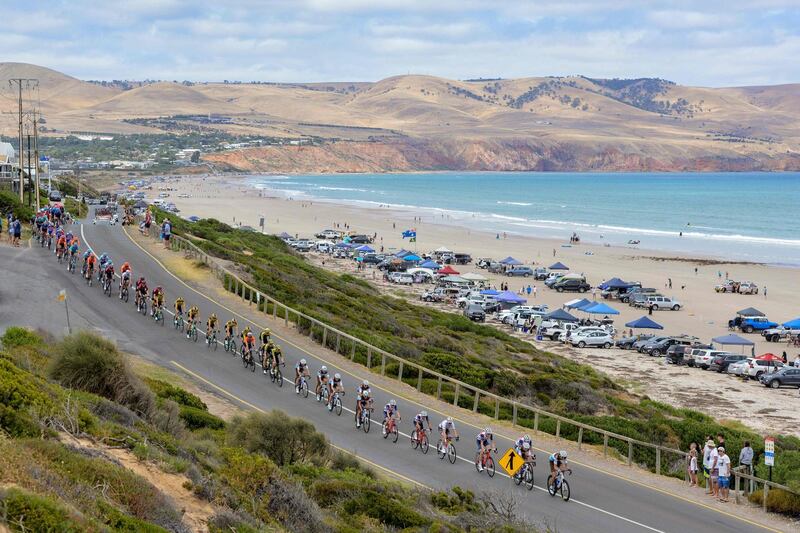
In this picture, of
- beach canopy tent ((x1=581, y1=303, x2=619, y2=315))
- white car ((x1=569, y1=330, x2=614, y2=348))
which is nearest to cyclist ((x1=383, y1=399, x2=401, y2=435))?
white car ((x1=569, y1=330, x2=614, y2=348))

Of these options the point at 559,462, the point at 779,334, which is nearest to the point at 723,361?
the point at 779,334

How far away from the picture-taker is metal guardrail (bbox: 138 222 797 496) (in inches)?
838

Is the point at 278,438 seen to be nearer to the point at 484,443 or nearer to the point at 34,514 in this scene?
the point at 484,443

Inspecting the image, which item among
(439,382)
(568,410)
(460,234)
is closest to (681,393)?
(568,410)

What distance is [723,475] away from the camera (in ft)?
60.5

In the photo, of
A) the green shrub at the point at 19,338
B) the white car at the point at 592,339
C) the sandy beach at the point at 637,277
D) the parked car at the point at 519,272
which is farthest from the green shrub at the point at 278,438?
the parked car at the point at 519,272

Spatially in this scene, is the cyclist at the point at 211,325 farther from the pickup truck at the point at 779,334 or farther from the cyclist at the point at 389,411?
the pickup truck at the point at 779,334

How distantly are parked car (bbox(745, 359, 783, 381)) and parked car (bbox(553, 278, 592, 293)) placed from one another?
25162 mm

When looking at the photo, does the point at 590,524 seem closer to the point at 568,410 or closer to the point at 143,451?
the point at 143,451

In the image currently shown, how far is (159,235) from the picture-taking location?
161 feet

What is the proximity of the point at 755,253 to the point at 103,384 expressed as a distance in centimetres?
8184

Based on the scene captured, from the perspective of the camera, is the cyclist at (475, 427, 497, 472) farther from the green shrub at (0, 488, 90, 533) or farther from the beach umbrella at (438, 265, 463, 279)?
the beach umbrella at (438, 265, 463, 279)

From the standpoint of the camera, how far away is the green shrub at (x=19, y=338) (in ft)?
69.1

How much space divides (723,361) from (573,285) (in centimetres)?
2427
